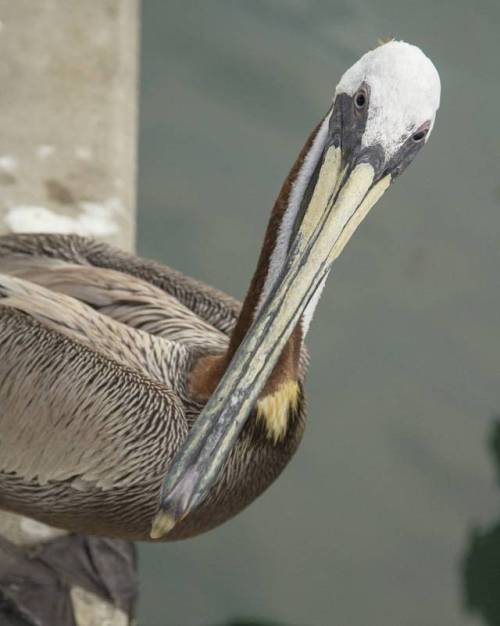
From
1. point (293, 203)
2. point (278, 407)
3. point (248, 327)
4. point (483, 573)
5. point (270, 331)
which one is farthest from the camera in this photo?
point (483, 573)

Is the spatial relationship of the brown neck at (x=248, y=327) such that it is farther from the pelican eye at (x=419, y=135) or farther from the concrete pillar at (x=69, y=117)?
the concrete pillar at (x=69, y=117)

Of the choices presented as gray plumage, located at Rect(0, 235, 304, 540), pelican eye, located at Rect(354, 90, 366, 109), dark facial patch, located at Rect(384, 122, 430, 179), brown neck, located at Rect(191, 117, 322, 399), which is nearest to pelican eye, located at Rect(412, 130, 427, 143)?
dark facial patch, located at Rect(384, 122, 430, 179)

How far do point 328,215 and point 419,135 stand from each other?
0.76 ft

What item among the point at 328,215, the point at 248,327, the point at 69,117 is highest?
the point at 69,117

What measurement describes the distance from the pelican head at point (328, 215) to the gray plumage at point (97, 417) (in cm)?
45

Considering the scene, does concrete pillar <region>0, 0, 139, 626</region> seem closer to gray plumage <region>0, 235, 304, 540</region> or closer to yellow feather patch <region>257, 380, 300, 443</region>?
gray plumage <region>0, 235, 304, 540</region>

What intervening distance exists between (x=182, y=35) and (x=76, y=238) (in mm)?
2098

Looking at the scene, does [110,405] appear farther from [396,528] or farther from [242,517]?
[396,528]

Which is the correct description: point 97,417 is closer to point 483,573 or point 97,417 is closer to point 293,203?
point 293,203

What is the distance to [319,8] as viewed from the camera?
16.6 feet

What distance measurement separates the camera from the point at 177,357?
2.64 metres

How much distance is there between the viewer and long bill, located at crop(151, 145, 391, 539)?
1.97 m

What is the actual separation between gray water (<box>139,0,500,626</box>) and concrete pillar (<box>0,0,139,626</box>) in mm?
305

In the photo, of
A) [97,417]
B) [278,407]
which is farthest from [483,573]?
[97,417]
